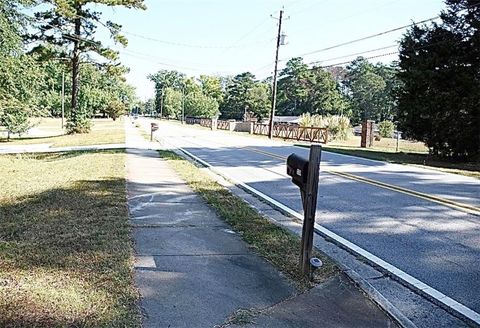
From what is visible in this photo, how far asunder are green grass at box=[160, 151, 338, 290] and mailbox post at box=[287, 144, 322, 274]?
0.20m

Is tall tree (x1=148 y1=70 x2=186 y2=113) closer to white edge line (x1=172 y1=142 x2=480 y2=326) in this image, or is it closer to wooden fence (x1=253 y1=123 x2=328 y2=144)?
wooden fence (x1=253 y1=123 x2=328 y2=144)

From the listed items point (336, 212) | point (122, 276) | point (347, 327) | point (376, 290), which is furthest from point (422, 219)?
point (122, 276)

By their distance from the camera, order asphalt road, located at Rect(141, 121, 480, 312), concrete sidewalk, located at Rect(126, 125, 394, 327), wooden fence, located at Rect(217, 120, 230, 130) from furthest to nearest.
Answer: wooden fence, located at Rect(217, 120, 230, 130)
asphalt road, located at Rect(141, 121, 480, 312)
concrete sidewalk, located at Rect(126, 125, 394, 327)

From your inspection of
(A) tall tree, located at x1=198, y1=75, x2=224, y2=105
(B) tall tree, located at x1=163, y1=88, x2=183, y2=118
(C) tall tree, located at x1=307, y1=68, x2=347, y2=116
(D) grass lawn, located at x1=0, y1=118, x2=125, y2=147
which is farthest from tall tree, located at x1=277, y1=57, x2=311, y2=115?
(D) grass lawn, located at x1=0, y1=118, x2=125, y2=147

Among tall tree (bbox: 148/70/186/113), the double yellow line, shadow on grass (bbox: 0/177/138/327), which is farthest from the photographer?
tall tree (bbox: 148/70/186/113)

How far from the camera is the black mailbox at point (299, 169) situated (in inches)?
154

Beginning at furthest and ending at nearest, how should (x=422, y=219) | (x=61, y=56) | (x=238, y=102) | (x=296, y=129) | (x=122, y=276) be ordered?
(x=238, y=102) → (x=296, y=129) → (x=61, y=56) → (x=422, y=219) → (x=122, y=276)

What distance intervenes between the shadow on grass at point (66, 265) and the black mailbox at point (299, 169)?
1736mm

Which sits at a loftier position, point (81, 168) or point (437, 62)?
point (437, 62)

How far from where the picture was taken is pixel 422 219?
6.37 meters

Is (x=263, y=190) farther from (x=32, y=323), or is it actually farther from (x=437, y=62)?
(x=437, y=62)

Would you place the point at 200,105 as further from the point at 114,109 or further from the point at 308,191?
the point at 308,191

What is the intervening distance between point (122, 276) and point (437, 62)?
17.2 m

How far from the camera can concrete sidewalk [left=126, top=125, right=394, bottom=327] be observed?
3055 mm
